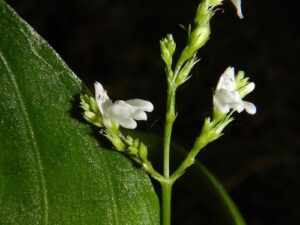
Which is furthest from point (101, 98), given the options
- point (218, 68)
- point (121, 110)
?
point (218, 68)

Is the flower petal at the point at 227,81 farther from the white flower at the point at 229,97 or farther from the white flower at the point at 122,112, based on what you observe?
the white flower at the point at 122,112

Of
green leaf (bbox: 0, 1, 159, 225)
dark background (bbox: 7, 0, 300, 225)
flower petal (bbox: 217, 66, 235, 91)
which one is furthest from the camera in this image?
dark background (bbox: 7, 0, 300, 225)

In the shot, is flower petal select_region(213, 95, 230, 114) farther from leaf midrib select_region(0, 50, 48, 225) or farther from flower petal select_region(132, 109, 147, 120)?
leaf midrib select_region(0, 50, 48, 225)

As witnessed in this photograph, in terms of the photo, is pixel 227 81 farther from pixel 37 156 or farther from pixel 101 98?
pixel 37 156

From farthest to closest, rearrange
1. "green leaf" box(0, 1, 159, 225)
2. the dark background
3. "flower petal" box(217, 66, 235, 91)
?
the dark background
"flower petal" box(217, 66, 235, 91)
"green leaf" box(0, 1, 159, 225)

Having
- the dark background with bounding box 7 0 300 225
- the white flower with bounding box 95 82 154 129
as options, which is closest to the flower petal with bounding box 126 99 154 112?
the white flower with bounding box 95 82 154 129

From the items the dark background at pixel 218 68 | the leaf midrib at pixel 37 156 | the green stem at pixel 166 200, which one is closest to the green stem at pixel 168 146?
the green stem at pixel 166 200

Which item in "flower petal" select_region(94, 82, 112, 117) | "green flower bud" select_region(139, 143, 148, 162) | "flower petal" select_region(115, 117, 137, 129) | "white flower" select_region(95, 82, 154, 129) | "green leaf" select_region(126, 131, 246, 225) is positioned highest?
"flower petal" select_region(94, 82, 112, 117)
